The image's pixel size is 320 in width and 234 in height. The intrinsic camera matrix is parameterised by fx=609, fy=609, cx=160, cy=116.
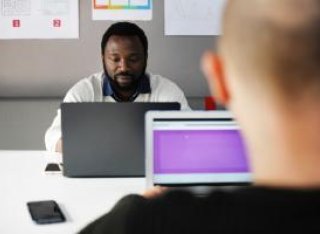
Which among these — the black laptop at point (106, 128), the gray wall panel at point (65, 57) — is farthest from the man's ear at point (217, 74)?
the gray wall panel at point (65, 57)

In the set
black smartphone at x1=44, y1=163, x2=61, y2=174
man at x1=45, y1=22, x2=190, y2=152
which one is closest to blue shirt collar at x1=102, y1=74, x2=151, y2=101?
man at x1=45, y1=22, x2=190, y2=152

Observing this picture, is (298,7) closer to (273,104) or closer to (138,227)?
(273,104)

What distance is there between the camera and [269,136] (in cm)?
68

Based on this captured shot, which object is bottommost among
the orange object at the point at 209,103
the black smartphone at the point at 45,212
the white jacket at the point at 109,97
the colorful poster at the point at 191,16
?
the black smartphone at the point at 45,212

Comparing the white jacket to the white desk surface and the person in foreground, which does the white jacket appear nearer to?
the white desk surface

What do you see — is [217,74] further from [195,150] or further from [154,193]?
[195,150]

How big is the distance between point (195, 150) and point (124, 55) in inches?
48.7

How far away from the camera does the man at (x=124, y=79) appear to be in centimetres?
294

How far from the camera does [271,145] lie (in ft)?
2.23

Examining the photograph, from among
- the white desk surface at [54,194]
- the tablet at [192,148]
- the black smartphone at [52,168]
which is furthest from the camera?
the black smartphone at [52,168]

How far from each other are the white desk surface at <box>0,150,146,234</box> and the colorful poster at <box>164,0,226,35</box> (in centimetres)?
122

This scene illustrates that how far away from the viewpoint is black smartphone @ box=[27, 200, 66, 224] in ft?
5.51

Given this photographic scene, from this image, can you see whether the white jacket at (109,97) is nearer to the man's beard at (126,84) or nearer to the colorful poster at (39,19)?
the man's beard at (126,84)


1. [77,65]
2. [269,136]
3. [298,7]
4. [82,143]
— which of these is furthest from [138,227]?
[77,65]
